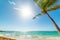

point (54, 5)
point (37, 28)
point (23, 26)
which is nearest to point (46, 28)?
point (37, 28)

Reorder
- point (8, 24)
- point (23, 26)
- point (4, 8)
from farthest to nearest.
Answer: point (23, 26) < point (8, 24) < point (4, 8)

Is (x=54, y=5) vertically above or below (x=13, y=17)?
below

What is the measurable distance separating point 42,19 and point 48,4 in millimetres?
24466

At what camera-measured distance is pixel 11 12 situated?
30.4 m

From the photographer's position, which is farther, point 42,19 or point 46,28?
point 46,28

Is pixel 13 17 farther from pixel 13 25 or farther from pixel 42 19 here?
pixel 42 19

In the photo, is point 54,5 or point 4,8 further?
point 4,8

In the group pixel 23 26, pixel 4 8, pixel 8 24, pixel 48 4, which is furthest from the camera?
pixel 23 26

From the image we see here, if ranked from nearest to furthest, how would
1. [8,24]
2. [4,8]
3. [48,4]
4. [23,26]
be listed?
1. [48,4]
2. [4,8]
3. [8,24]
4. [23,26]

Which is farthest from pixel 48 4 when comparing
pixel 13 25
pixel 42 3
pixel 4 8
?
pixel 13 25

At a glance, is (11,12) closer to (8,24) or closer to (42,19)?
(8,24)

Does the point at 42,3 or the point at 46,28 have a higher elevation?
the point at 46,28

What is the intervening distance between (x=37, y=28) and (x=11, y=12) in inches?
296

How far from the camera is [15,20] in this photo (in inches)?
1278
